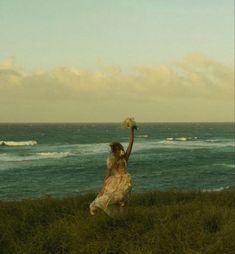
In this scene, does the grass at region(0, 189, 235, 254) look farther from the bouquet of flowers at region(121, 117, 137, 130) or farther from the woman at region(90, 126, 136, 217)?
the bouquet of flowers at region(121, 117, 137, 130)

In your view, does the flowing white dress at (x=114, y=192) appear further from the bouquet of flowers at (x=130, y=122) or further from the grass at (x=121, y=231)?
the bouquet of flowers at (x=130, y=122)

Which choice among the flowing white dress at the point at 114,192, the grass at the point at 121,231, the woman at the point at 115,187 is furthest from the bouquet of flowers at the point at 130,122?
the grass at the point at 121,231

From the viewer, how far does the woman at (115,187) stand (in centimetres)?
1005

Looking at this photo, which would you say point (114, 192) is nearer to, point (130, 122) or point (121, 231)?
point (121, 231)

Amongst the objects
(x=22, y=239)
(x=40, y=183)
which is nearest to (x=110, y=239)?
(x=22, y=239)

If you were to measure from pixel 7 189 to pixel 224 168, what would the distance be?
73.0 feet

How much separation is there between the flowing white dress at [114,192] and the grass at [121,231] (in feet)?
0.82

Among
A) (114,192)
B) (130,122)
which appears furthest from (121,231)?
(130,122)

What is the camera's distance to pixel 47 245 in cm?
903

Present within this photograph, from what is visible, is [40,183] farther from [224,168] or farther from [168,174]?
[224,168]

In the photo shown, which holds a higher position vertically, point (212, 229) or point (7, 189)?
point (212, 229)

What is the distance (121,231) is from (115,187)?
1096mm

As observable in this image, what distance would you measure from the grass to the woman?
0.25 m

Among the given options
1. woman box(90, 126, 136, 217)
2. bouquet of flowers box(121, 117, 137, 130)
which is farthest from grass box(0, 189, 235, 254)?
bouquet of flowers box(121, 117, 137, 130)
